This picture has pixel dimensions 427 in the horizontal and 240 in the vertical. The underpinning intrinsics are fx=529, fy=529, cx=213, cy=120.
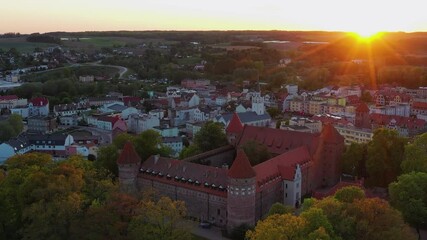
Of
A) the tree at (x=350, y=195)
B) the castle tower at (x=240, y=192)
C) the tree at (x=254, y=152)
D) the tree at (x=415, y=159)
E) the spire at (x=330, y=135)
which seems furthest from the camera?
the spire at (x=330, y=135)

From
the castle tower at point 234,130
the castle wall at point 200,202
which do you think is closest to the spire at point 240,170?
the castle wall at point 200,202

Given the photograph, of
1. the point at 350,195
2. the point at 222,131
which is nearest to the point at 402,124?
the point at 222,131

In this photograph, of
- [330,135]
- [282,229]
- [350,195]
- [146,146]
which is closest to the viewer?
[282,229]

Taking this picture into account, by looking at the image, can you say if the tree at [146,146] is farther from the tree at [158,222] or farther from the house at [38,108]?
the house at [38,108]

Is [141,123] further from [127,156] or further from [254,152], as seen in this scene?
[127,156]

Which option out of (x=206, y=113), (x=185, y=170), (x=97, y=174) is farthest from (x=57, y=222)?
(x=206, y=113)

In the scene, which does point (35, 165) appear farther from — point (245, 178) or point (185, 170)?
point (245, 178)
